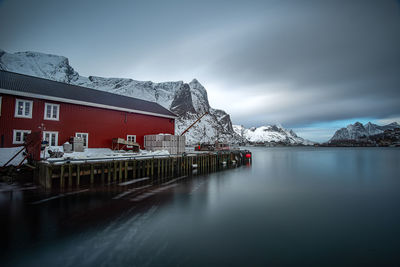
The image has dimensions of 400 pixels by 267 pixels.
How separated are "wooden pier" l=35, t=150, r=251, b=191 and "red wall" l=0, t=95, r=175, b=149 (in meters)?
5.57

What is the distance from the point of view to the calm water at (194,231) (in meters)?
7.11

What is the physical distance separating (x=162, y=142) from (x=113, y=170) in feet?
33.9

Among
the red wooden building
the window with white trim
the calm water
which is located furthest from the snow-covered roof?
the calm water

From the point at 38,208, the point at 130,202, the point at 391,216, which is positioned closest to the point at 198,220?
the point at 130,202

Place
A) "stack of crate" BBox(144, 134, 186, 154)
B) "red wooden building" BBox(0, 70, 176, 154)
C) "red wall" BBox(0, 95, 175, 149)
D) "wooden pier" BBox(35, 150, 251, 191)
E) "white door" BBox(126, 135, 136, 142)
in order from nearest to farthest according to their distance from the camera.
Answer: "wooden pier" BBox(35, 150, 251, 191) < "red wall" BBox(0, 95, 175, 149) < "red wooden building" BBox(0, 70, 176, 154) < "white door" BBox(126, 135, 136, 142) < "stack of crate" BBox(144, 134, 186, 154)

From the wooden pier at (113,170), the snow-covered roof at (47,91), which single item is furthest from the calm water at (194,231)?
the snow-covered roof at (47,91)

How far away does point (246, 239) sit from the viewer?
28.5ft

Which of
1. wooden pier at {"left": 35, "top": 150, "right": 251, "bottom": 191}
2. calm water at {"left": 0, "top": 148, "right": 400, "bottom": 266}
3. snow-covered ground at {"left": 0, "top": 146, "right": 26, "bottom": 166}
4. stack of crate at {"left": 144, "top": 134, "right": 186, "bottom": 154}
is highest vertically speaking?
stack of crate at {"left": 144, "top": 134, "right": 186, "bottom": 154}

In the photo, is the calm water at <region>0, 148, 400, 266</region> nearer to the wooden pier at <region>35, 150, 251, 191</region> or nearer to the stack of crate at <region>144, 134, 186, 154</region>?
the wooden pier at <region>35, 150, 251, 191</region>

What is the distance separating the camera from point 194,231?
942 centimetres

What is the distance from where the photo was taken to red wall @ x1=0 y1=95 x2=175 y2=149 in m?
19.3

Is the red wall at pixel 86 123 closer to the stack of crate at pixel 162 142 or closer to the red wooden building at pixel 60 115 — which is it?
the red wooden building at pixel 60 115

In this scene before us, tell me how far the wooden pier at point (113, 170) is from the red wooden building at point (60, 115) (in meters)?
4.32

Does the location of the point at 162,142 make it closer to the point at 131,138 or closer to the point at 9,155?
the point at 131,138
